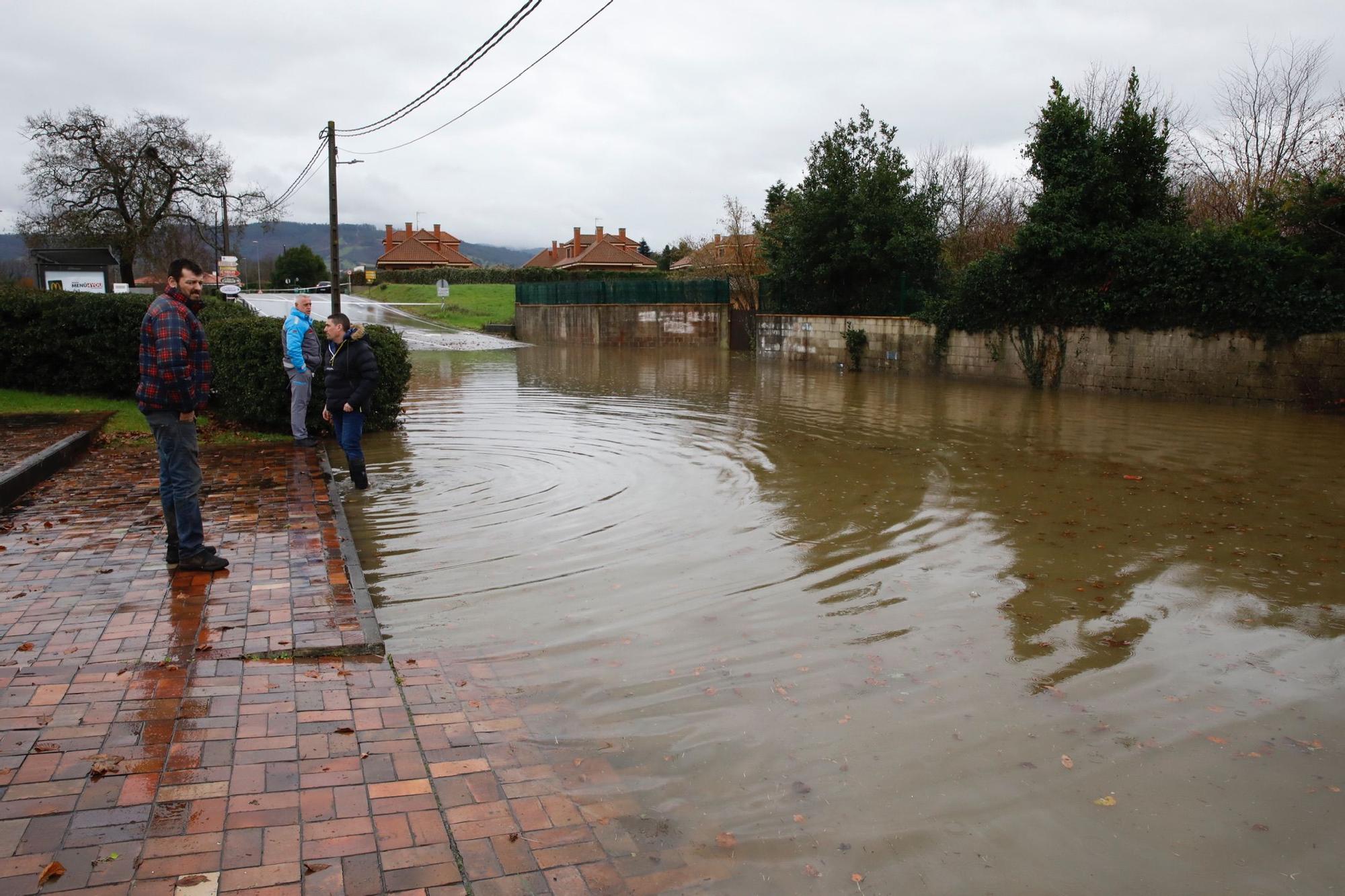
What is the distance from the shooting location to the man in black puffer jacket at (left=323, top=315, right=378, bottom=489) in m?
8.98

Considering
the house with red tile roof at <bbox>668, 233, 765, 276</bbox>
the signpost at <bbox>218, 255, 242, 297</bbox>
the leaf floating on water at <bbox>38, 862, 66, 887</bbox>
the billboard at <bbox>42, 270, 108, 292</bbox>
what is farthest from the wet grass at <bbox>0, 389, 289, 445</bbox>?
the house with red tile roof at <bbox>668, 233, 765, 276</bbox>

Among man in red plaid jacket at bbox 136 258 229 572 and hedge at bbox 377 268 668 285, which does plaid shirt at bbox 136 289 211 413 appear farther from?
hedge at bbox 377 268 668 285

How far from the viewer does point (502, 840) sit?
309cm

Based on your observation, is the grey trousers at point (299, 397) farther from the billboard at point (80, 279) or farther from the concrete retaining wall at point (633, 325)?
the concrete retaining wall at point (633, 325)

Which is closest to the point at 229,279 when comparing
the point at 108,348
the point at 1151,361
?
the point at 108,348

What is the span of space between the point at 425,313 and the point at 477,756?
159ft

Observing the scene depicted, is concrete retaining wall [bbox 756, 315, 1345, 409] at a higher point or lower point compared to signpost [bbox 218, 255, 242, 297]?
lower

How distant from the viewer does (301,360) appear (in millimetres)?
10750

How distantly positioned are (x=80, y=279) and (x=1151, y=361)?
941 inches

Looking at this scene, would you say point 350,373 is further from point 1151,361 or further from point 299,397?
point 1151,361

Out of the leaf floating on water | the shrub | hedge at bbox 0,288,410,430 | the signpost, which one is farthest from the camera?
the signpost

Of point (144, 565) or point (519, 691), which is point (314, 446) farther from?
point (519, 691)

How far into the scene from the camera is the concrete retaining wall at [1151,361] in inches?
647

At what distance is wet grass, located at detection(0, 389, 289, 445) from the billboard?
8910mm
